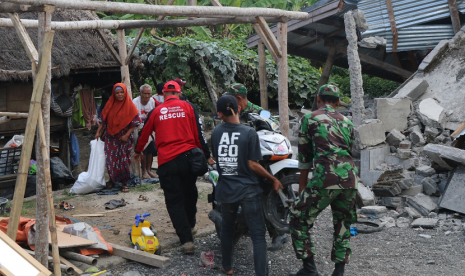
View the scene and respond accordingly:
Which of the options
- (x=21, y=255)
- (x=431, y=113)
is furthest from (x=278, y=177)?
(x=431, y=113)

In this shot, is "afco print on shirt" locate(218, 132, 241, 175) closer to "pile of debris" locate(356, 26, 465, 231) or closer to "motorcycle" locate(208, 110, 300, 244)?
"motorcycle" locate(208, 110, 300, 244)

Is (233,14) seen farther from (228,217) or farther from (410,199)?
(410,199)

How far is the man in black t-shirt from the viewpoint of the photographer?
434 centimetres

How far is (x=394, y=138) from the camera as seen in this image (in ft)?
27.8

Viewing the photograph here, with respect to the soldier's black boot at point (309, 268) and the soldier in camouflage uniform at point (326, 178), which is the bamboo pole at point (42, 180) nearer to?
the soldier in camouflage uniform at point (326, 178)

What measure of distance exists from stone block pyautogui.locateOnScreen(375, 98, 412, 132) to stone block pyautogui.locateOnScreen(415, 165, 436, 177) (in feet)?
3.96

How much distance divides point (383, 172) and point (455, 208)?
130 cm

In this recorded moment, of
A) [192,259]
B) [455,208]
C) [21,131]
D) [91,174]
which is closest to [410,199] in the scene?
[455,208]

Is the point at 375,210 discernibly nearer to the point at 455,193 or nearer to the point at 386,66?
the point at 455,193

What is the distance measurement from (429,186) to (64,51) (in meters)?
6.73

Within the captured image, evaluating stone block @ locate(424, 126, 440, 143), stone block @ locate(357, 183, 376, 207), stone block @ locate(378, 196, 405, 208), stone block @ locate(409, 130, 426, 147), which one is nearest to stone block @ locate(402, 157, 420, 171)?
stone block @ locate(409, 130, 426, 147)

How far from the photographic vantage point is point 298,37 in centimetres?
1282

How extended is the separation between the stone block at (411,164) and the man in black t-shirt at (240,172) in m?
4.37

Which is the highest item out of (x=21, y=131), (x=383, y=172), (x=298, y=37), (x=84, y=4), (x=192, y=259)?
(x=298, y=37)
